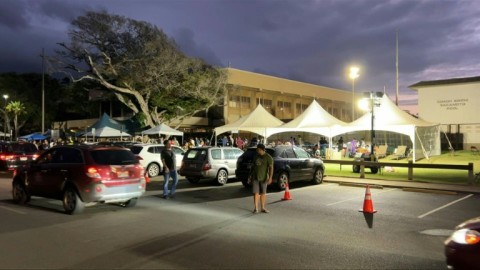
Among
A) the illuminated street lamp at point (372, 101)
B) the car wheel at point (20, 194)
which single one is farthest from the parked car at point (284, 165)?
the car wheel at point (20, 194)

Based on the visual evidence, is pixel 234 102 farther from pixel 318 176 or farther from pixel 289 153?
pixel 289 153

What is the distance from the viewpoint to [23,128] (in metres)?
70.3

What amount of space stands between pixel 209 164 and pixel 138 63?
2515cm

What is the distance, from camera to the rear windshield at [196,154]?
1719 cm

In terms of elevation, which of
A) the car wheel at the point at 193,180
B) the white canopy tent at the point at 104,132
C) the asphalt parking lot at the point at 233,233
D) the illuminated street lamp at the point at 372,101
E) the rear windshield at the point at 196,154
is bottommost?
the asphalt parking lot at the point at 233,233

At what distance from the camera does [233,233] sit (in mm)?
8477

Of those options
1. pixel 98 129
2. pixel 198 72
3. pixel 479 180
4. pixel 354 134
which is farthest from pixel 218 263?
pixel 354 134

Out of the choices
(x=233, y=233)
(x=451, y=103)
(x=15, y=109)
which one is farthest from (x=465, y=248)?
(x=15, y=109)

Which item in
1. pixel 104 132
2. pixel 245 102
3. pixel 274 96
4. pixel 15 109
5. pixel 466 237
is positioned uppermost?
pixel 274 96

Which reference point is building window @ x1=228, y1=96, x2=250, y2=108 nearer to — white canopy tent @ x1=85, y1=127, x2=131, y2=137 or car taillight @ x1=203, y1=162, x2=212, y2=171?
white canopy tent @ x1=85, y1=127, x2=131, y2=137

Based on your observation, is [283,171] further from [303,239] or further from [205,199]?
[303,239]

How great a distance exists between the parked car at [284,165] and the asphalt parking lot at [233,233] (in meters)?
1.86

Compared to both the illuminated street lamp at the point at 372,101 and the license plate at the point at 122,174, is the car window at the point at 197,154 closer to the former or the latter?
the license plate at the point at 122,174

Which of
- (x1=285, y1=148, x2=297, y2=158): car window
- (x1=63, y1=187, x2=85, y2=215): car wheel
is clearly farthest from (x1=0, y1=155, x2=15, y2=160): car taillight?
(x1=285, y1=148, x2=297, y2=158): car window
